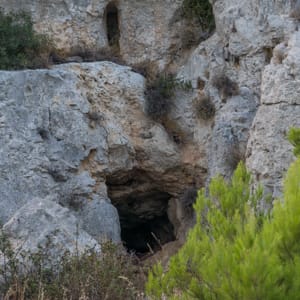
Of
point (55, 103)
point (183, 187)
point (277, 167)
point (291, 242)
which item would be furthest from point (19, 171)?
point (291, 242)

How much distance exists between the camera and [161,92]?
11047 millimetres

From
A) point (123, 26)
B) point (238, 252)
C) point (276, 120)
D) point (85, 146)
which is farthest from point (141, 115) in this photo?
point (238, 252)

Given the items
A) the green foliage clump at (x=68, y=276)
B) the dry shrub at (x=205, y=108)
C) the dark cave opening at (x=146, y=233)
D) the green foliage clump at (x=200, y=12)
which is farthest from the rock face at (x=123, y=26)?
the green foliage clump at (x=68, y=276)

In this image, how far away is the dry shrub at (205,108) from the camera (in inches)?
423

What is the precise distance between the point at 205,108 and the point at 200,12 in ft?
6.93

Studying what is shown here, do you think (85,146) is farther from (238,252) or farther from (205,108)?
(238,252)

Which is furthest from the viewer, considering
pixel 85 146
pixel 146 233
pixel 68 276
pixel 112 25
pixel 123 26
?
pixel 146 233

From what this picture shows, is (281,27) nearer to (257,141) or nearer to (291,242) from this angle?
(257,141)

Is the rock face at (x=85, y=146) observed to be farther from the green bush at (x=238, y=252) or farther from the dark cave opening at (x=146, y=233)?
the green bush at (x=238, y=252)

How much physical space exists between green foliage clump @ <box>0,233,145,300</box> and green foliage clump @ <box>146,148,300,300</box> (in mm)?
1010

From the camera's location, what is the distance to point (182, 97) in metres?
11.2

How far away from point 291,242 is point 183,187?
7791 mm

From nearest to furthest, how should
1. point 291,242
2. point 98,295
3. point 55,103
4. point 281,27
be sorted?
point 291,242 < point 98,295 < point 281,27 < point 55,103

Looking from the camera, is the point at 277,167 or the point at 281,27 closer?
the point at 277,167
